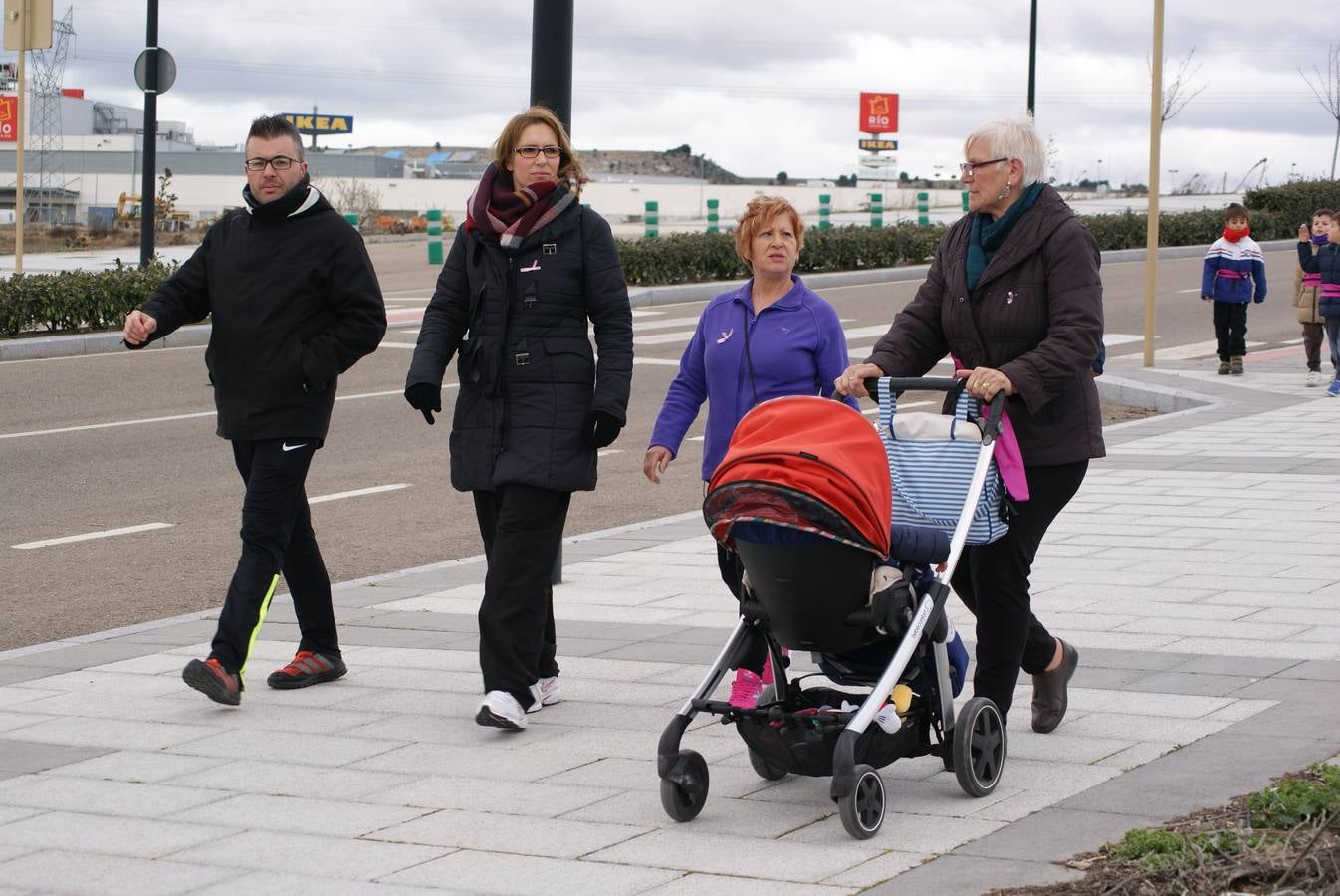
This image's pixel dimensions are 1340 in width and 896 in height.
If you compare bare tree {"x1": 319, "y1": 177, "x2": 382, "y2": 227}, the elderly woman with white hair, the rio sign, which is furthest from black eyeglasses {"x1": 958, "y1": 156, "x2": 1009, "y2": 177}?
the rio sign

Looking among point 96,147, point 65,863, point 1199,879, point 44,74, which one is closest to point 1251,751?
point 1199,879

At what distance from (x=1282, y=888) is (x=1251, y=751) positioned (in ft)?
4.91

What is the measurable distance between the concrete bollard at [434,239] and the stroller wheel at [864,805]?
3015 centimetres

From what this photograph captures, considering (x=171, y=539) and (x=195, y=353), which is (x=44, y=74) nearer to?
(x=195, y=353)

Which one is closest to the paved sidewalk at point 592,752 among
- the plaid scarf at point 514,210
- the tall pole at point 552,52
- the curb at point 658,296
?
the plaid scarf at point 514,210

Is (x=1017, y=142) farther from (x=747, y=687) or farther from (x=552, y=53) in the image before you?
(x=552, y=53)

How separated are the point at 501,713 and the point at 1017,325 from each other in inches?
80.6

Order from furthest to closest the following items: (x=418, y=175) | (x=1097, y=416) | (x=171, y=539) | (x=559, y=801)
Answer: (x=418, y=175)
(x=171, y=539)
(x=1097, y=416)
(x=559, y=801)

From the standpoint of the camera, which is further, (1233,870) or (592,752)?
(592,752)

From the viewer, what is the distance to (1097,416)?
222 inches

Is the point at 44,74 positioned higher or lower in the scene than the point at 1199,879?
higher

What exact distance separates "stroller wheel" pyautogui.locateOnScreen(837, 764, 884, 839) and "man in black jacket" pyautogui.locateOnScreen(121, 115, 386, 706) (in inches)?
102

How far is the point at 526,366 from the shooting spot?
6176mm

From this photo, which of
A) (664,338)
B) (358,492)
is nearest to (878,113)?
(664,338)
